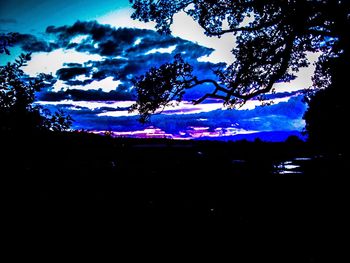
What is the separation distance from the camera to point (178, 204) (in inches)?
171

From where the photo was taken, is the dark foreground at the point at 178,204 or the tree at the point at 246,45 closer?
the dark foreground at the point at 178,204

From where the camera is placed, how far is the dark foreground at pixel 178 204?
3.74m

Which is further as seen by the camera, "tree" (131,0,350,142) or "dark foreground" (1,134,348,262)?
"tree" (131,0,350,142)

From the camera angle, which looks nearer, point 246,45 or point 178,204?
point 178,204

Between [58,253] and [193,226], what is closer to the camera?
[58,253]

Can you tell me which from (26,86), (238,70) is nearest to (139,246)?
(26,86)

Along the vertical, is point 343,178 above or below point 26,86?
below

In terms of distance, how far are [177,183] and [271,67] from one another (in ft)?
42.1

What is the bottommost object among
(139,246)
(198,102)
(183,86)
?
(139,246)

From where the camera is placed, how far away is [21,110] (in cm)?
754

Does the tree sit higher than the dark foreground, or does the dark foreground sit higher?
the tree

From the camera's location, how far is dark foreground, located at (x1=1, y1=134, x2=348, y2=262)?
147 inches

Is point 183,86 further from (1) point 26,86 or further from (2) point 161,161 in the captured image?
(2) point 161,161

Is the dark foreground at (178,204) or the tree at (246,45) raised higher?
the tree at (246,45)
